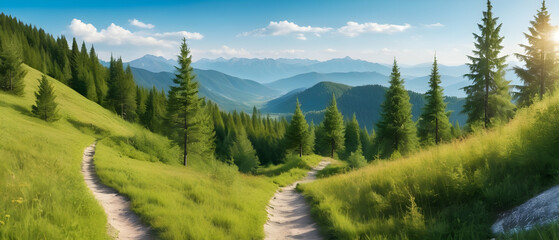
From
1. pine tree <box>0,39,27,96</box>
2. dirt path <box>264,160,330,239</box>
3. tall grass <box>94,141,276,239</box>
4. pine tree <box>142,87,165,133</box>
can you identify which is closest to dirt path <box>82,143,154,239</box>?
tall grass <box>94,141,276,239</box>

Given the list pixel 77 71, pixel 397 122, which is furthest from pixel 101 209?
pixel 77 71

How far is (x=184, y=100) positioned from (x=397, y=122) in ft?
82.5

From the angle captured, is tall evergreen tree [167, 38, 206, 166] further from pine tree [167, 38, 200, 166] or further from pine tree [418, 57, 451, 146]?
pine tree [418, 57, 451, 146]

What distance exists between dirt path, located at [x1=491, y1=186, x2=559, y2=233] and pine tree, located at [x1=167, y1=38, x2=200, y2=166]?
29.4 meters

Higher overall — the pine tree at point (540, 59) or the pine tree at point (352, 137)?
the pine tree at point (540, 59)

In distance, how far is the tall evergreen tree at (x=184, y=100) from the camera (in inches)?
1181

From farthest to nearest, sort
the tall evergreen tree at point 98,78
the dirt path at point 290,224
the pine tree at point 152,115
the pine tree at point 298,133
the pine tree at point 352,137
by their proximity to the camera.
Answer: the pine tree at point 352,137 < the tall evergreen tree at point 98,78 < the pine tree at point 152,115 < the pine tree at point 298,133 < the dirt path at point 290,224

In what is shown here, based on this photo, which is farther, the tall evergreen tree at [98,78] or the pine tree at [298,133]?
the tall evergreen tree at [98,78]

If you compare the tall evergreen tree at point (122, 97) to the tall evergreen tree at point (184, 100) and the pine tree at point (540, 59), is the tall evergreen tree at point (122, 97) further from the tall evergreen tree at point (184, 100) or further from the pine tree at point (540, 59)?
the pine tree at point (540, 59)

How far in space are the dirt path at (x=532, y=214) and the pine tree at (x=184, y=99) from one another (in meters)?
29.4

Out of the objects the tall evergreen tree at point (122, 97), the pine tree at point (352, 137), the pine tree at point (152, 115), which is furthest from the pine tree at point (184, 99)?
the pine tree at point (352, 137)

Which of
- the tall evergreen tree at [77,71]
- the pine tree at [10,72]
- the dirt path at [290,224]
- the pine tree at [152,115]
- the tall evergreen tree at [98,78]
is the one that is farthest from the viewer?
the tall evergreen tree at [98,78]

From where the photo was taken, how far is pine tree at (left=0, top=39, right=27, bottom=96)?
127ft

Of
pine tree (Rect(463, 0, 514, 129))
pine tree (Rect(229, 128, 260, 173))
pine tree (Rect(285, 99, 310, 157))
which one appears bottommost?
pine tree (Rect(229, 128, 260, 173))
